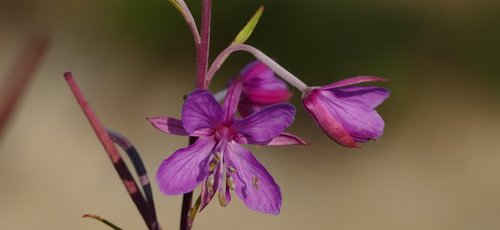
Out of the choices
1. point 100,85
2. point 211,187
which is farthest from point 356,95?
point 100,85

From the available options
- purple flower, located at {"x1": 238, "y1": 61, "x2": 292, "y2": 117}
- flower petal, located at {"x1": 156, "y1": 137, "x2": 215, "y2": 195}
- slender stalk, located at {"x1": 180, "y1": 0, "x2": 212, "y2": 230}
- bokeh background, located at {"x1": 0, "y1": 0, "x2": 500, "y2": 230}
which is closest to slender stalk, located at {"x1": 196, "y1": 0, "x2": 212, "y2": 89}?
slender stalk, located at {"x1": 180, "y1": 0, "x2": 212, "y2": 230}

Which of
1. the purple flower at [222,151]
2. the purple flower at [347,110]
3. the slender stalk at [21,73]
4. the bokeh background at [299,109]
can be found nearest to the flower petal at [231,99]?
the purple flower at [222,151]

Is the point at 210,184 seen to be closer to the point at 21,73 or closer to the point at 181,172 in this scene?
the point at 181,172

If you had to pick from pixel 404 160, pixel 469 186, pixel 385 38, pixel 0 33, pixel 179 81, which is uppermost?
pixel 0 33

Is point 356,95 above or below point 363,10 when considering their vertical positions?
below

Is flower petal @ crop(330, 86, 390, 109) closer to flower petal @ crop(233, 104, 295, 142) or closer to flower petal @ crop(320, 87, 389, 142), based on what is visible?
flower petal @ crop(320, 87, 389, 142)

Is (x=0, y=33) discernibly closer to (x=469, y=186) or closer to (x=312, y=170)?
(x=312, y=170)
